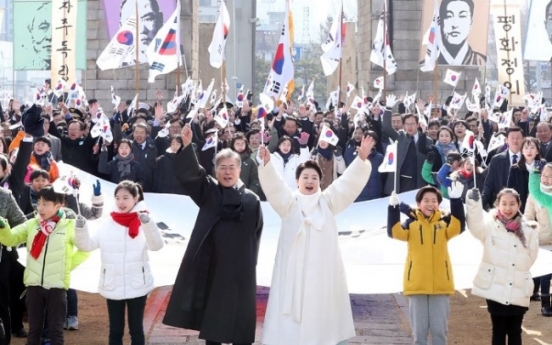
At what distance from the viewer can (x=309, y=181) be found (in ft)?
25.5

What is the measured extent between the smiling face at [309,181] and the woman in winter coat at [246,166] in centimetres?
484

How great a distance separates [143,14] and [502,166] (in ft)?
49.4

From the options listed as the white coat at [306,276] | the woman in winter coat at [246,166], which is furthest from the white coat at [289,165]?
the white coat at [306,276]

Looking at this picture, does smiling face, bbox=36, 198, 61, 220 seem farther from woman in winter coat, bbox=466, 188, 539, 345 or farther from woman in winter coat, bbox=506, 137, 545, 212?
woman in winter coat, bbox=506, 137, 545, 212

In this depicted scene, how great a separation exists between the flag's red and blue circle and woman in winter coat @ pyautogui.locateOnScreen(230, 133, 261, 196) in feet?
28.2

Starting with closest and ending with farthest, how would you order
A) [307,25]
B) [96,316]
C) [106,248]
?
[106,248], [96,316], [307,25]

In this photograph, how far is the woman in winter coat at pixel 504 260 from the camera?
311 inches

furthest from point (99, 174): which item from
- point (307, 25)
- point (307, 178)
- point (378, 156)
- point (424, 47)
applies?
point (307, 25)

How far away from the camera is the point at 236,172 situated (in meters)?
7.59

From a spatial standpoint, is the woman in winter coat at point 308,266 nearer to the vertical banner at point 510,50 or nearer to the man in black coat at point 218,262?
the man in black coat at point 218,262

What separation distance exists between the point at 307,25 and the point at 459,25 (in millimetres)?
70912

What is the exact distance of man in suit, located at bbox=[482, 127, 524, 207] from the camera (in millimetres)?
11016

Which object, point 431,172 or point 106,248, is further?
point 431,172

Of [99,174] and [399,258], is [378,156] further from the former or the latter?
[399,258]
